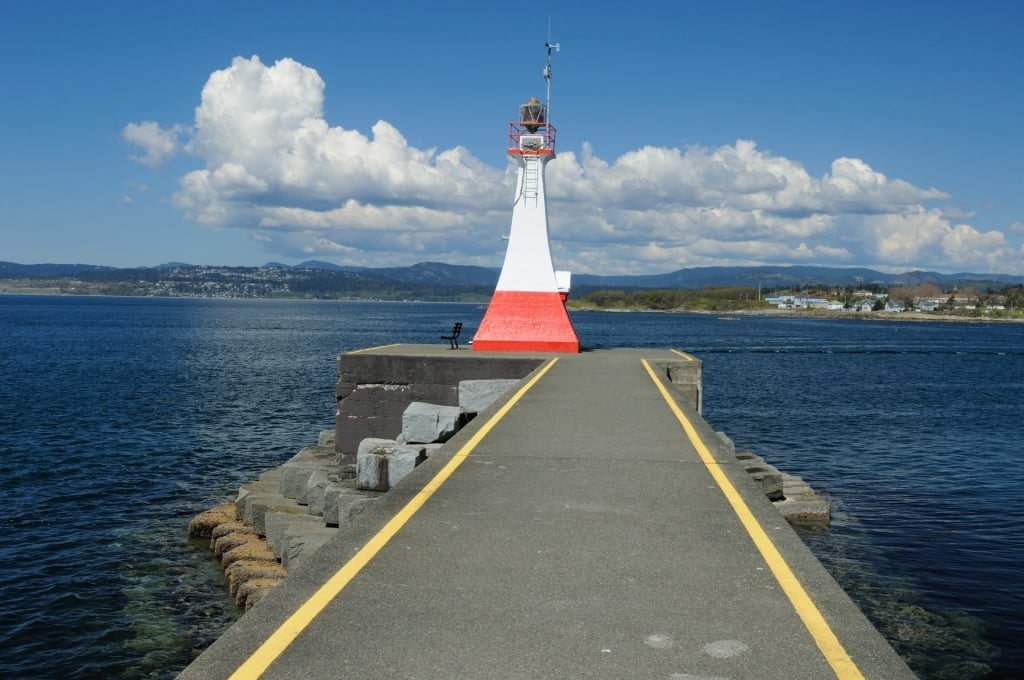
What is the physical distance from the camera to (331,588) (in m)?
5.57

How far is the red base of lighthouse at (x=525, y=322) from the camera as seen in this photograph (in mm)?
23688

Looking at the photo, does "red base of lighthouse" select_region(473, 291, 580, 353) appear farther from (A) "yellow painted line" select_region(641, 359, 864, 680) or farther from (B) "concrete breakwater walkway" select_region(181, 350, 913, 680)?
(B) "concrete breakwater walkway" select_region(181, 350, 913, 680)

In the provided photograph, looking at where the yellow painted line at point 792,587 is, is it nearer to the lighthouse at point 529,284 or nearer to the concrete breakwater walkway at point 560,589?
the concrete breakwater walkway at point 560,589

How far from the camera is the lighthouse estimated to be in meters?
23.7

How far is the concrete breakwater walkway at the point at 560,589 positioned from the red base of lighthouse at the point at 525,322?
1417cm

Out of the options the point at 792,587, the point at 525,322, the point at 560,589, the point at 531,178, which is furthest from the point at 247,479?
the point at 792,587

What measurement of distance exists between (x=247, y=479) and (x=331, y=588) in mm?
17165

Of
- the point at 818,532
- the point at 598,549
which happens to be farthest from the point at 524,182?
the point at 598,549

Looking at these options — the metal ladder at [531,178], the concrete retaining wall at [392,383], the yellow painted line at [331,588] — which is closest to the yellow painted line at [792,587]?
the yellow painted line at [331,588]

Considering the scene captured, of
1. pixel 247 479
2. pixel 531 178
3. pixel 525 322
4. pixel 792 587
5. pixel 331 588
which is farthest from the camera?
pixel 531 178

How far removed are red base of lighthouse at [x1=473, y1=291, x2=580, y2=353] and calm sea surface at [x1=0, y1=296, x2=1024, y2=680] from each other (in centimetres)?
658

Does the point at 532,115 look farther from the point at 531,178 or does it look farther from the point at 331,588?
the point at 331,588

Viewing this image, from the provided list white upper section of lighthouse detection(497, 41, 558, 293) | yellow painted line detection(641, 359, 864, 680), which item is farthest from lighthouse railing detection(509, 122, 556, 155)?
yellow painted line detection(641, 359, 864, 680)

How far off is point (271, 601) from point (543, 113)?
20.2m
